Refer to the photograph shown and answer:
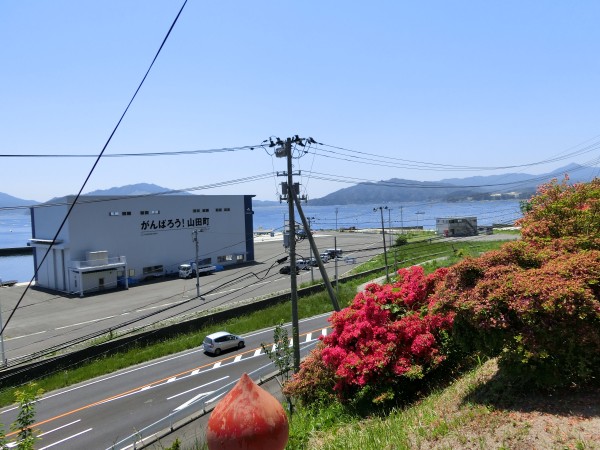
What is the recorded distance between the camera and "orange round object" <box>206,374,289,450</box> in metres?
2.66

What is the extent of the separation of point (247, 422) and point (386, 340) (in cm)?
768

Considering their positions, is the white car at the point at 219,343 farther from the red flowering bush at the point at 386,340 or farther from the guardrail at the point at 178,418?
the red flowering bush at the point at 386,340

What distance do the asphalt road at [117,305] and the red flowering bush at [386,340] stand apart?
1844cm

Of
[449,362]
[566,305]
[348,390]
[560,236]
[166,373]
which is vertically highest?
[560,236]

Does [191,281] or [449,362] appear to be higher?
[449,362]

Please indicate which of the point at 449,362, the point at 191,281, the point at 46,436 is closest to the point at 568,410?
the point at 449,362

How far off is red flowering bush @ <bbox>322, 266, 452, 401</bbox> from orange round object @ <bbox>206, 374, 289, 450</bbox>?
22.7 ft

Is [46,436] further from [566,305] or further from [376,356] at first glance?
[566,305]

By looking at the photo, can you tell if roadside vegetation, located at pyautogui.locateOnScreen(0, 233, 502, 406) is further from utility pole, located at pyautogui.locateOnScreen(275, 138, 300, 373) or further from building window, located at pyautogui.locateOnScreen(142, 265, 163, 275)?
building window, located at pyautogui.locateOnScreen(142, 265, 163, 275)

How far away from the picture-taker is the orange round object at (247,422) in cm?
266

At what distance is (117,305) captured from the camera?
135 feet

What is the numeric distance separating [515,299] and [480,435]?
205 cm

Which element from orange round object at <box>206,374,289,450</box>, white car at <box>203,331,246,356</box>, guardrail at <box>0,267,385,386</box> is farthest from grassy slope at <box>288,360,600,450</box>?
white car at <box>203,331,246,356</box>

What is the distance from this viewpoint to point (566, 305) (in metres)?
6.45
